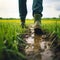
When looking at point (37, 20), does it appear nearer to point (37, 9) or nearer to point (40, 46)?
point (37, 9)

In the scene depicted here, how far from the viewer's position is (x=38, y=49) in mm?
2688

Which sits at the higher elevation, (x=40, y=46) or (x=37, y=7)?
(x=37, y=7)

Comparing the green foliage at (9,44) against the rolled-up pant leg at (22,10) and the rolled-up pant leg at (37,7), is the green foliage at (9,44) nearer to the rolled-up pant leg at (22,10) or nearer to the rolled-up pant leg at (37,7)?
the rolled-up pant leg at (37,7)

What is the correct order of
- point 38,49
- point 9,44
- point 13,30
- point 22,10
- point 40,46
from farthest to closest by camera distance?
point 22,10 → point 13,30 → point 40,46 → point 38,49 → point 9,44

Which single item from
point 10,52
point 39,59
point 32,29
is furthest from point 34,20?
point 10,52

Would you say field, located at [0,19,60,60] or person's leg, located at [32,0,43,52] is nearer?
field, located at [0,19,60,60]

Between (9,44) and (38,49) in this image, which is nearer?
(9,44)

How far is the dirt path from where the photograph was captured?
246cm

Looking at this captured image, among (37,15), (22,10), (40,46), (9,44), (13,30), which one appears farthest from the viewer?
(22,10)

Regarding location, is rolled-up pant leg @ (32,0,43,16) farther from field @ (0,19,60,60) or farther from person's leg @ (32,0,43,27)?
field @ (0,19,60,60)

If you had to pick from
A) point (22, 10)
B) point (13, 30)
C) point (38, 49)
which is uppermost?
point (22, 10)

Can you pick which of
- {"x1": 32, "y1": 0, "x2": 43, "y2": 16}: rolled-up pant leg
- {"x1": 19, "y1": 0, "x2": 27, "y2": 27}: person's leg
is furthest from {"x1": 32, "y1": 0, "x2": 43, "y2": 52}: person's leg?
{"x1": 19, "y1": 0, "x2": 27, "y2": 27}: person's leg

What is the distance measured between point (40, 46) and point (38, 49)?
12 centimetres

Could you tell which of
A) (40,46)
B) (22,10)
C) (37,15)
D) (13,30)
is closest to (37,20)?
(37,15)
